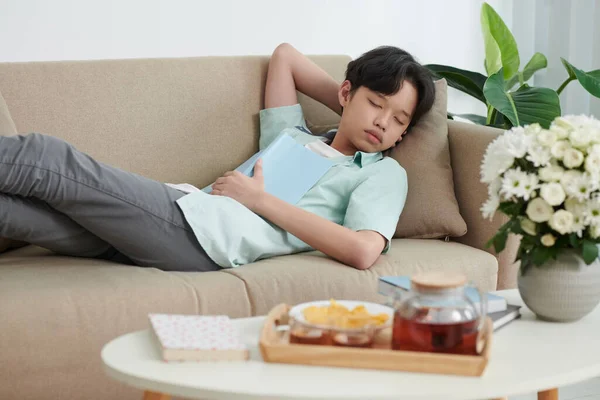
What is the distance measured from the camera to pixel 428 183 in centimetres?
230

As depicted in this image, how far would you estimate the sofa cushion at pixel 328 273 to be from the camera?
1.88 meters

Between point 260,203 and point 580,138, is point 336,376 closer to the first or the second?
point 580,138

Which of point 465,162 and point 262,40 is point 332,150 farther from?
point 262,40

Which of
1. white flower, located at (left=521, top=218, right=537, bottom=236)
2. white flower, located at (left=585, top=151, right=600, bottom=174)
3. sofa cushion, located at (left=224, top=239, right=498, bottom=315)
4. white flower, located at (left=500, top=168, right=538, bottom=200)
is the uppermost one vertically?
white flower, located at (left=585, top=151, right=600, bottom=174)

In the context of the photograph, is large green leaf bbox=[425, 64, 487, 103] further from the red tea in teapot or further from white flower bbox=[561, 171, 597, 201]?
the red tea in teapot

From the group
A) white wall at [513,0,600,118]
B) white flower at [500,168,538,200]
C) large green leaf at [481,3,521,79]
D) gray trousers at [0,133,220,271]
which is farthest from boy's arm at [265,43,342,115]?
white wall at [513,0,600,118]

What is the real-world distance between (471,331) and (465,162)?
1.18 metres

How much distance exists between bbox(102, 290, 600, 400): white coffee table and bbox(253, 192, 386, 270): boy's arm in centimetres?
63

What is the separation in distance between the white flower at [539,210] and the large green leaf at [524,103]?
129 centimetres

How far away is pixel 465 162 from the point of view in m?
2.34

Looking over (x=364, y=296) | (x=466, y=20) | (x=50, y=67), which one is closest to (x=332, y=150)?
(x=364, y=296)


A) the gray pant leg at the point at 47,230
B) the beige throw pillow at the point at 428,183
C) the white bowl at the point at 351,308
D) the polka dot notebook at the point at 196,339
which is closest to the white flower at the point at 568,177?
the white bowl at the point at 351,308

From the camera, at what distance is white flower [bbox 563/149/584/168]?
139cm

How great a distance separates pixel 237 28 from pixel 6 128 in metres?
1.31
